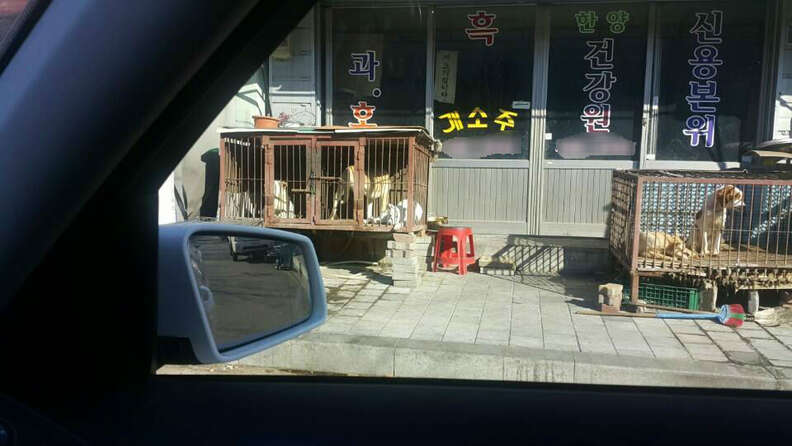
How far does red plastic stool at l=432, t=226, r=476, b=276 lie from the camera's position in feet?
24.3

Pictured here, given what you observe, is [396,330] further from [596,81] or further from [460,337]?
[596,81]

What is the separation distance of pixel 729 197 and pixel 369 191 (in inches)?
153

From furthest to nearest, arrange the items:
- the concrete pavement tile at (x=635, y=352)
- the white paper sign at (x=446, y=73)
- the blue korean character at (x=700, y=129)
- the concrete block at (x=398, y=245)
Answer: the white paper sign at (x=446, y=73) → the blue korean character at (x=700, y=129) → the concrete block at (x=398, y=245) → the concrete pavement tile at (x=635, y=352)

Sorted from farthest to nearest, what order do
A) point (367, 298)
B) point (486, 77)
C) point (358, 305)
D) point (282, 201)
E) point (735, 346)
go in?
point (486, 77) < point (282, 201) < point (367, 298) < point (358, 305) < point (735, 346)

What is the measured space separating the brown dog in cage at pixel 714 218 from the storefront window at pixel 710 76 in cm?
237

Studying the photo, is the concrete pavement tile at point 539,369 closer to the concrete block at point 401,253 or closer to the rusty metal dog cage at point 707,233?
the rusty metal dog cage at point 707,233

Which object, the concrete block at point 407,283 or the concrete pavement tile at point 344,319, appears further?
the concrete block at point 407,283

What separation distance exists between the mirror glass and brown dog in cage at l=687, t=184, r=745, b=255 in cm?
524

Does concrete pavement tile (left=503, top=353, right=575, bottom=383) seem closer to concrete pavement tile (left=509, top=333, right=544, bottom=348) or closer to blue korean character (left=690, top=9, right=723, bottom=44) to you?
concrete pavement tile (left=509, top=333, right=544, bottom=348)

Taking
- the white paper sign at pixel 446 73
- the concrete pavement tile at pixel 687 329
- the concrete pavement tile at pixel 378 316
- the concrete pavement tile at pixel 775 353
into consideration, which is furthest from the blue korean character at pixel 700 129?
the concrete pavement tile at pixel 378 316

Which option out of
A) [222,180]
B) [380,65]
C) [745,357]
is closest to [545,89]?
[380,65]

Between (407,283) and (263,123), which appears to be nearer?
(407,283)

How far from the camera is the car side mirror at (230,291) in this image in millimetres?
1286

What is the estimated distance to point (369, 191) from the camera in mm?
7195
